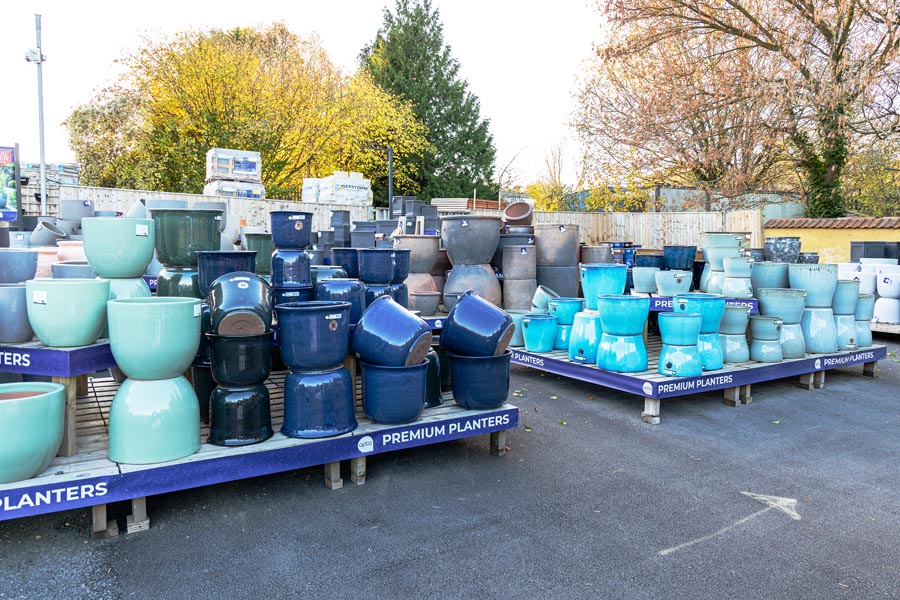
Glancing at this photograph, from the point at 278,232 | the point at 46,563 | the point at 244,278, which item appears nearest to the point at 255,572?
the point at 46,563

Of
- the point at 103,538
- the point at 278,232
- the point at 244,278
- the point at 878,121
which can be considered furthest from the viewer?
the point at 878,121

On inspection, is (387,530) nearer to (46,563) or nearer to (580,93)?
(46,563)

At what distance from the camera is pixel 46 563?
107 inches

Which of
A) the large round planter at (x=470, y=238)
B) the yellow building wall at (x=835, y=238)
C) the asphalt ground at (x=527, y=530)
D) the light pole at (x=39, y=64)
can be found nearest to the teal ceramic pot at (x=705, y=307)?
the asphalt ground at (x=527, y=530)

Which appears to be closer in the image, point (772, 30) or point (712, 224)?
point (772, 30)

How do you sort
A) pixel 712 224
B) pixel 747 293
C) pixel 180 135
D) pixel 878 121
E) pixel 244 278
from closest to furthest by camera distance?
pixel 244 278, pixel 747 293, pixel 878 121, pixel 712 224, pixel 180 135

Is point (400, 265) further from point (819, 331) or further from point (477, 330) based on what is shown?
point (819, 331)

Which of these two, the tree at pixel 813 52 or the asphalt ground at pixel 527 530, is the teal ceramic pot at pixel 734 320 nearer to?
the asphalt ground at pixel 527 530

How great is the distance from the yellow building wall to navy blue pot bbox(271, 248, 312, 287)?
37.3 ft

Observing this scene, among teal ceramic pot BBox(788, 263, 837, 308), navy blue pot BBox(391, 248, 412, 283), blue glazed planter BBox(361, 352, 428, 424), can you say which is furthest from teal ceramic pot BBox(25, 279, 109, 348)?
teal ceramic pot BBox(788, 263, 837, 308)

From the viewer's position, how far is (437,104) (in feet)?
85.0

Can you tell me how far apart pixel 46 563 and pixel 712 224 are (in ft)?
48.8

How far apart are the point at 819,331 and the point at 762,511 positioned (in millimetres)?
3656

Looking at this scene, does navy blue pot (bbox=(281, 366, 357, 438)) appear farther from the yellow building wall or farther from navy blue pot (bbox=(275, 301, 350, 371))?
the yellow building wall
